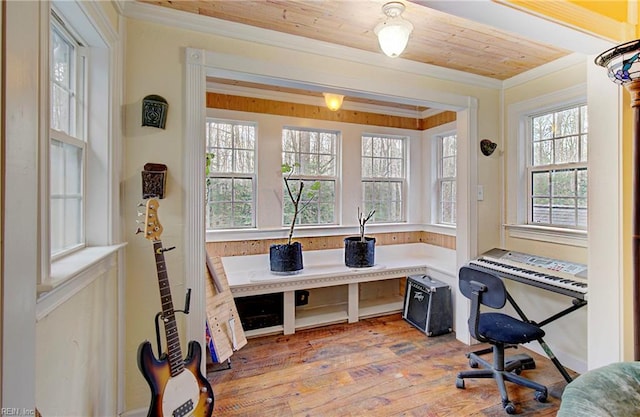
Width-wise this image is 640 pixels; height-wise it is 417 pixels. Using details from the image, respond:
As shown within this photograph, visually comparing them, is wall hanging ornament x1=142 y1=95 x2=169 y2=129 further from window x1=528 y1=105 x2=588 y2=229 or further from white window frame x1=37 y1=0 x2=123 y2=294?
window x1=528 y1=105 x2=588 y2=229

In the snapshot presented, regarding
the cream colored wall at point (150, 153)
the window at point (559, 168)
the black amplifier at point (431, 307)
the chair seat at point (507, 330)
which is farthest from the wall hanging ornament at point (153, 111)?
the window at point (559, 168)

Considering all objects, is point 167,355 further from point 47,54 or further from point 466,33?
point 466,33

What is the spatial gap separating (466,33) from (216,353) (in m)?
2.85

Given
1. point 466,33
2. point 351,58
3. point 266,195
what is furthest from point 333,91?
point 266,195

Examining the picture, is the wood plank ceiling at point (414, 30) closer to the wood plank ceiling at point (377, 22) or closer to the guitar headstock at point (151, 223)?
the wood plank ceiling at point (377, 22)

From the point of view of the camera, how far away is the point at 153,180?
1.77 meters

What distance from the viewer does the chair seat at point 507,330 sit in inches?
77.5

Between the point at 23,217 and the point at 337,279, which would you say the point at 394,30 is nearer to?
the point at 23,217

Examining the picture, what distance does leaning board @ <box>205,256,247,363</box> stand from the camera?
2277mm

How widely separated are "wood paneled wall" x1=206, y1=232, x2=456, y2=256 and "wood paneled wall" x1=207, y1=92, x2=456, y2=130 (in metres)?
1.40

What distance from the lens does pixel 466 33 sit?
6.74ft

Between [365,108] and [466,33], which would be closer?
[466,33]

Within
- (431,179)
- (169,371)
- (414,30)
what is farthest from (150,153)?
(431,179)

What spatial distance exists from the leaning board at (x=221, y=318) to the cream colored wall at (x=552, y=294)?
2517mm
